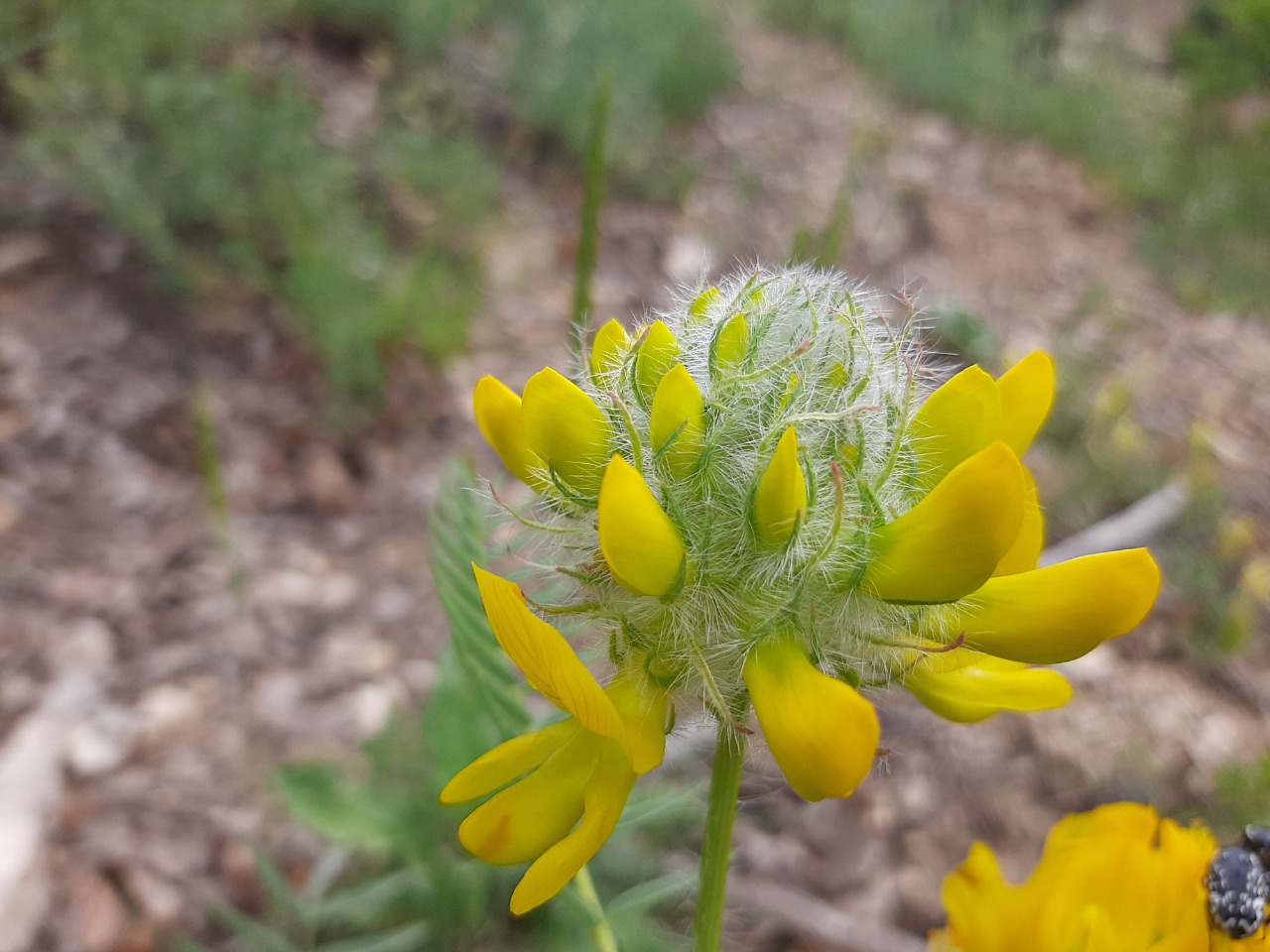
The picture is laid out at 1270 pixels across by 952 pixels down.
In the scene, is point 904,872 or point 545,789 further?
point 904,872

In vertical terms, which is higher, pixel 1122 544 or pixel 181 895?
pixel 1122 544

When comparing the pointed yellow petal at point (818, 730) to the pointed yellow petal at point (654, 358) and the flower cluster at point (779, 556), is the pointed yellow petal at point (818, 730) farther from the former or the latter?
the pointed yellow petal at point (654, 358)

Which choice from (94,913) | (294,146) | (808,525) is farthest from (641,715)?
(294,146)

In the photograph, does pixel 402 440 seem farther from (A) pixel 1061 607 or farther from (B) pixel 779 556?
(A) pixel 1061 607

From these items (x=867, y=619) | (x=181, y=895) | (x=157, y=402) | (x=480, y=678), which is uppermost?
(x=867, y=619)

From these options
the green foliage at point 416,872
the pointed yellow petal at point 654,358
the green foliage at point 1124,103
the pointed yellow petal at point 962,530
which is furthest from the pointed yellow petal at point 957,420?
the green foliage at point 1124,103

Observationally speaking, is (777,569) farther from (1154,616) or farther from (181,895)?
(1154,616)

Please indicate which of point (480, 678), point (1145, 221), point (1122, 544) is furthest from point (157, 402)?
point (1145, 221)
